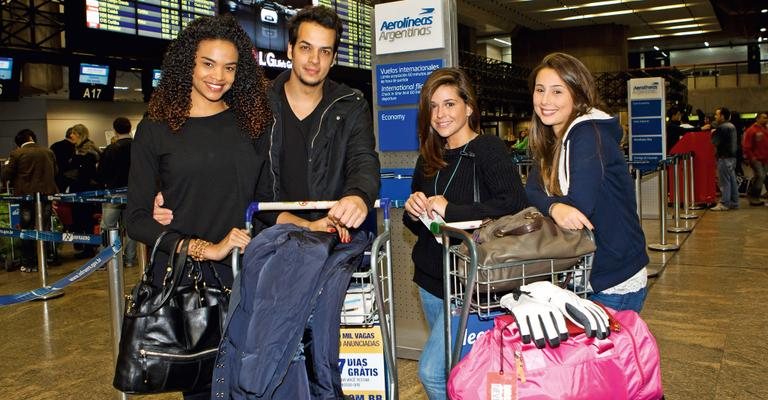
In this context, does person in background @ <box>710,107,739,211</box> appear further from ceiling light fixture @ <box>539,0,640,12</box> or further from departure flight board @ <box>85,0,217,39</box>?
departure flight board @ <box>85,0,217,39</box>

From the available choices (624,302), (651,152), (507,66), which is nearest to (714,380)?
(624,302)

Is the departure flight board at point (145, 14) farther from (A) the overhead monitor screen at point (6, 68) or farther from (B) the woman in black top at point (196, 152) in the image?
(B) the woman in black top at point (196, 152)

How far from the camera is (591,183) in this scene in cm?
222

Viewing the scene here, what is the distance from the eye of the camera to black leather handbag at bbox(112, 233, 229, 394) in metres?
2.10

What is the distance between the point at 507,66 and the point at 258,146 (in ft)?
62.6

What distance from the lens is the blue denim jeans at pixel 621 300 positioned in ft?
7.66

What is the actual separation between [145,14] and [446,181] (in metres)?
7.03

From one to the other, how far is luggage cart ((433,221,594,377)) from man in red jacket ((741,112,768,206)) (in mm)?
12665

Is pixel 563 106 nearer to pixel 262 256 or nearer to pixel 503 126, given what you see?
pixel 262 256

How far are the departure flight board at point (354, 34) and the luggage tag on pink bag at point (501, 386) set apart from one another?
10.2 metres

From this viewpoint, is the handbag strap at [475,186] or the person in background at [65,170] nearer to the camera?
the handbag strap at [475,186]

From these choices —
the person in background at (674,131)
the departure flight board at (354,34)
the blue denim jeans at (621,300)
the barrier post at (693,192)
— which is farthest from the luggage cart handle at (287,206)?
the person in background at (674,131)

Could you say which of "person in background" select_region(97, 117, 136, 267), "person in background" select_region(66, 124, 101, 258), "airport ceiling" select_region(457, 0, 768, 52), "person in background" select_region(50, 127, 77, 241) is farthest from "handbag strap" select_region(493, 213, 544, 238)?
"airport ceiling" select_region(457, 0, 768, 52)

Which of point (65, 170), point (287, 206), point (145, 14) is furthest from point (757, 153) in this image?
point (287, 206)
